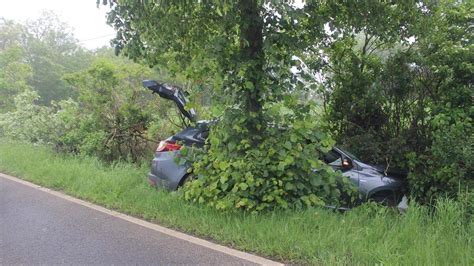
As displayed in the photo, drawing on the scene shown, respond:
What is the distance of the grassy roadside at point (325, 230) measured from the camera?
4.01m

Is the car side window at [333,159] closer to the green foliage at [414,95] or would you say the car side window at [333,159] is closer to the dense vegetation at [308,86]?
the dense vegetation at [308,86]

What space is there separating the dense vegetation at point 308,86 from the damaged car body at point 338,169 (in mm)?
363

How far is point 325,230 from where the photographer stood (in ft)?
15.2

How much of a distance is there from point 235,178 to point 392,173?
3.28m

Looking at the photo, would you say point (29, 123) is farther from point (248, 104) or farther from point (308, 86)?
point (308, 86)

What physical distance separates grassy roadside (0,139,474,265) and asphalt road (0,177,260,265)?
0.37m

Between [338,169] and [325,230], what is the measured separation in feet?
6.71

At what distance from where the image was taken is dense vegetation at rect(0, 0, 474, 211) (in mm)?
5461

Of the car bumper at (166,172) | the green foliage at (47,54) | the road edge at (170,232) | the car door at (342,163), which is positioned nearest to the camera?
the road edge at (170,232)

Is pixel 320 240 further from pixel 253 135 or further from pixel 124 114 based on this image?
pixel 124 114

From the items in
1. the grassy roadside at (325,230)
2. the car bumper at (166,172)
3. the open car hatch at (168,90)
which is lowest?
the grassy roadside at (325,230)

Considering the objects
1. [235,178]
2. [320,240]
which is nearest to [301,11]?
[235,178]

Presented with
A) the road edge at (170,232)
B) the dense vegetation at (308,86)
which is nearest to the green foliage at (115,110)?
the road edge at (170,232)

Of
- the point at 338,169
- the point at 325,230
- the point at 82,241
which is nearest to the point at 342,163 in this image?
the point at 338,169
